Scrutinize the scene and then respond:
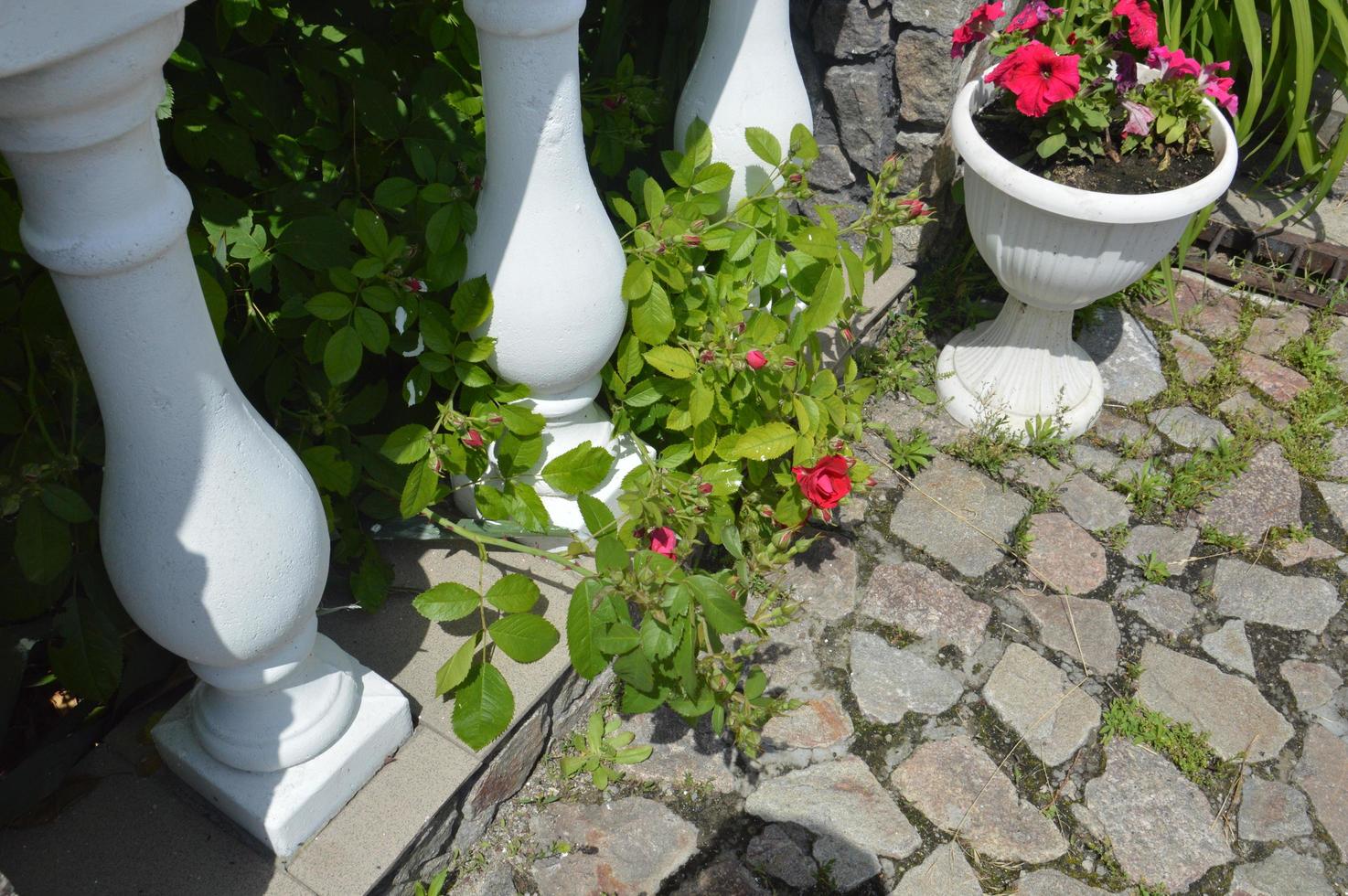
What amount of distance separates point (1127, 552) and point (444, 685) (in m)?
1.64

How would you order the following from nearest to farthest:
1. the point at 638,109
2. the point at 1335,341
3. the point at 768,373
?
the point at 768,373
the point at 638,109
the point at 1335,341

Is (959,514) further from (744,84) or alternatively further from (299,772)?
(299,772)

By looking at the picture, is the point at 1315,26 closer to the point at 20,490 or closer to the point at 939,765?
the point at 939,765

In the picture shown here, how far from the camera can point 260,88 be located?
1729 millimetres

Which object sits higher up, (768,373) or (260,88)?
(260,88)

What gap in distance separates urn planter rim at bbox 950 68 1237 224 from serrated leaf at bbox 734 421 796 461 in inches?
35.0

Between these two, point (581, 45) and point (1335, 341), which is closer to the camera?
point (581, 45)

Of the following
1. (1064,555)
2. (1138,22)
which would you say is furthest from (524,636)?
(1138,22)

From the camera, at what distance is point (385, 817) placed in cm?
170

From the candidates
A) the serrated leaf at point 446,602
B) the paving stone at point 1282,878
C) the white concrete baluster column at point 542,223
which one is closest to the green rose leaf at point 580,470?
the white concrete baluster column at point 542,223

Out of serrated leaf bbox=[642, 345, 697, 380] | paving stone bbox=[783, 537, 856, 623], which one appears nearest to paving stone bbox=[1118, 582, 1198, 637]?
paving stone bbox=[783, 537, 856, 623]

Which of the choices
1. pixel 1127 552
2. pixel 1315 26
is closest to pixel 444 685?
pixel 1127 552

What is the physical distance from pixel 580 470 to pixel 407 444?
30 cm

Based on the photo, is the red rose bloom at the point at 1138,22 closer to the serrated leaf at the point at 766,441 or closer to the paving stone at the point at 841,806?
the serrated leaf at the point at 766,441
